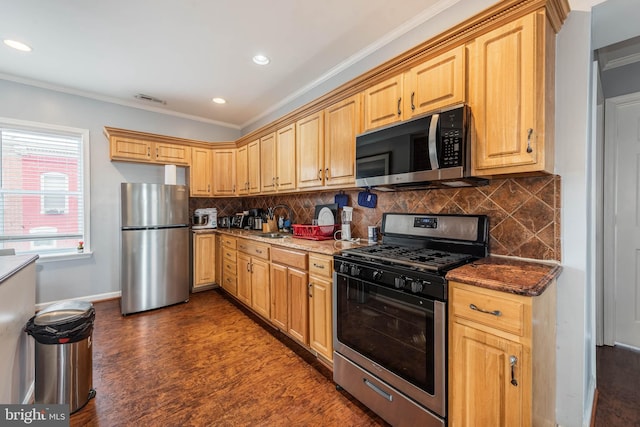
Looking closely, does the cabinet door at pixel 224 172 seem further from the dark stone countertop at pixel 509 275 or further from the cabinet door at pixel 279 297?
the dark stone countertop at pixel 509 275

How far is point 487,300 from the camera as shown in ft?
4.09

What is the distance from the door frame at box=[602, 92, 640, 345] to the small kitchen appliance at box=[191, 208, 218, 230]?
482cm

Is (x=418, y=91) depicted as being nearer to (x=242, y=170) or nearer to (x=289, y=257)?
(x=289, y=257)

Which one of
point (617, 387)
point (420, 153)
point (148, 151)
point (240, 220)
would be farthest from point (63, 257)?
point (617, 387)

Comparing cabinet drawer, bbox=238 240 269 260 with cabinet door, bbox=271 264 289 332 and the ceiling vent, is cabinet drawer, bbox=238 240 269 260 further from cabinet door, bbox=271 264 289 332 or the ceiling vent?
the ceiling vent

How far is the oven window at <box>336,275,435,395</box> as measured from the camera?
1.45 m

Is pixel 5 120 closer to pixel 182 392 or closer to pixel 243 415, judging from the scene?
pixel 182 392

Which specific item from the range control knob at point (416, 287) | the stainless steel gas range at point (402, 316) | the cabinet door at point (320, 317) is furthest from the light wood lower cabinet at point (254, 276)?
the range control knob at point (416, 287)

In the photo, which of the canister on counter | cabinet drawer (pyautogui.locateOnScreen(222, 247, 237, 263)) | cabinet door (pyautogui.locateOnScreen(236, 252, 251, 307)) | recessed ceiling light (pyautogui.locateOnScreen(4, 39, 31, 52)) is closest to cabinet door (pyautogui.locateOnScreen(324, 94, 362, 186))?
the canister on counter

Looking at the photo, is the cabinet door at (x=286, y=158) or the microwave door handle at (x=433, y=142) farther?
the cabinet door at (x=286, y=158)

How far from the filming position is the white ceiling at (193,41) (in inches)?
81.4

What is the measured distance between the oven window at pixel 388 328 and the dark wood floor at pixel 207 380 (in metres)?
0.42

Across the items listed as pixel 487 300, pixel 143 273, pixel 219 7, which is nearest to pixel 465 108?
pixel 487 300

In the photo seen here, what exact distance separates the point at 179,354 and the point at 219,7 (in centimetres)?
287
